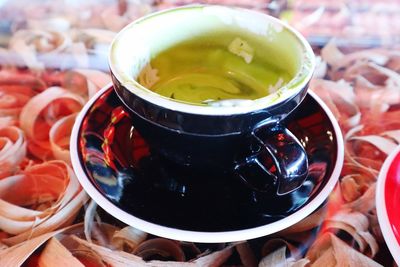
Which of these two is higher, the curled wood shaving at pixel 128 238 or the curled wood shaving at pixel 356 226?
the curled wood shaving at pixel 128 238

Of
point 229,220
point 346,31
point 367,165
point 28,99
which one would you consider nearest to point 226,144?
point 229,220

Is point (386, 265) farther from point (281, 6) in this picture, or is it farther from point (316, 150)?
point (281, 6)

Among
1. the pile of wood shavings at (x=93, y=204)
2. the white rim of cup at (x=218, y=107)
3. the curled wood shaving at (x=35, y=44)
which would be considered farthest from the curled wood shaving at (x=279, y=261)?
the curled wood shaving at (x=35, y=44)

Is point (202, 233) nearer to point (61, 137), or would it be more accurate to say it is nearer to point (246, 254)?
point (246, 254)

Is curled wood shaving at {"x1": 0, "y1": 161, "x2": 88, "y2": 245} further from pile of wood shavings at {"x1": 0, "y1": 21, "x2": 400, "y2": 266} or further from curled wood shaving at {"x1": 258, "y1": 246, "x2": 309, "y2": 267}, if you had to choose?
curled wood shaving at {"x1": 258, "y1": 246, "x2": 309, "y2": 267}

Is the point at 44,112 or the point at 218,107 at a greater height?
the point at 218,107

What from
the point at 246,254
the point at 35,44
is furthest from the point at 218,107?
the point at 35,44

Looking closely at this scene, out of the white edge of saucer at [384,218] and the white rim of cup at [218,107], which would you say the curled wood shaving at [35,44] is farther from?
the white edge of saucer at [384,218]
